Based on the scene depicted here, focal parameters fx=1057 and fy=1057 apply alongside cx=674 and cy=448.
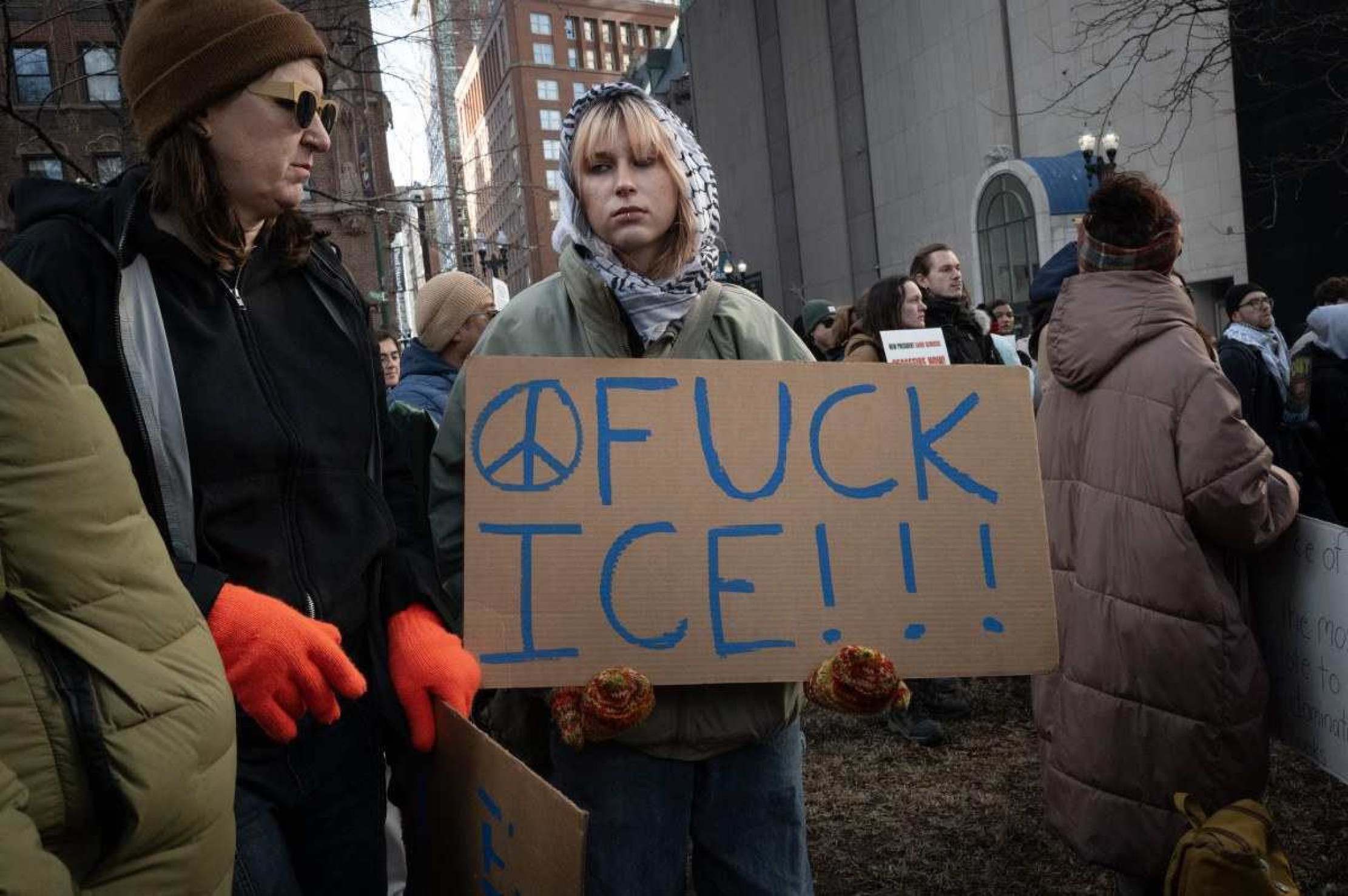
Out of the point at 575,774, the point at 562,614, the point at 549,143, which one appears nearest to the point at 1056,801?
the point at 575,774

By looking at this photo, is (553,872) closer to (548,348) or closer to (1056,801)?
(548,348)

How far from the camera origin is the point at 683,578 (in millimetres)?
1832

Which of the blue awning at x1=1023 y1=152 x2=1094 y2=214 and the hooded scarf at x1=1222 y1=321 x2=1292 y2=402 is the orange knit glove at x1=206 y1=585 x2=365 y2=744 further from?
the blue awning at x1=1023 y1=152 x2=1094 y2=214

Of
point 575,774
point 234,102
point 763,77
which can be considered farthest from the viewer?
point 763,77

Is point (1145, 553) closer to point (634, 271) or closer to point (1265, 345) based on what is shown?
point (634, 271)

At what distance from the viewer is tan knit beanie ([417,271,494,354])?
429 centimetres

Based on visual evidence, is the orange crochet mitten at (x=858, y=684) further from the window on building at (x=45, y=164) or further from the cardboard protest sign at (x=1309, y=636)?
the window on building at (x=45, y=164)

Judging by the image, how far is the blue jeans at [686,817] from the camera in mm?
1901

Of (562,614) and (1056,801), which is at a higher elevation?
(562,614)

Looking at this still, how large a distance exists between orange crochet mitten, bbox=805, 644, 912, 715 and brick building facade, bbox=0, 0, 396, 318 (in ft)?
12.3

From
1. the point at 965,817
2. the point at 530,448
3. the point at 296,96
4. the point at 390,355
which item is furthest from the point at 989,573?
the point at 390,355

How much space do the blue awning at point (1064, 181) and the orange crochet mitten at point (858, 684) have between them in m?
21.0

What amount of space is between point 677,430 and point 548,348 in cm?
31

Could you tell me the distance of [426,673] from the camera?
170 cm
